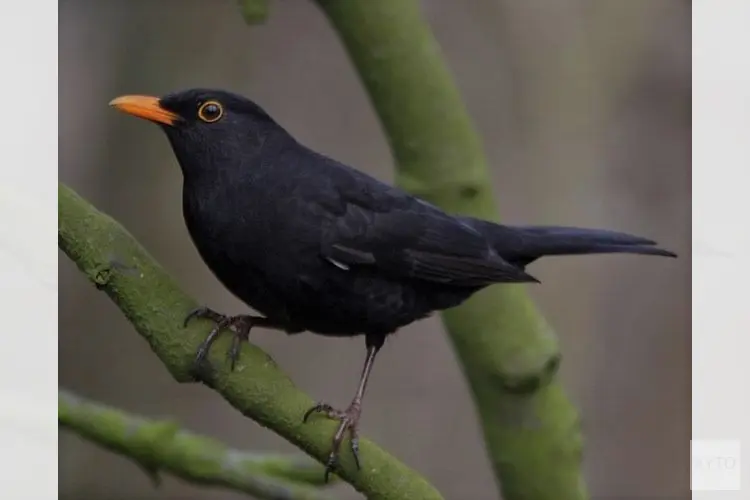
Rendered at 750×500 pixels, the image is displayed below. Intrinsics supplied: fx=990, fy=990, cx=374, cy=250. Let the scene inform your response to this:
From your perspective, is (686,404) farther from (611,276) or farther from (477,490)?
(477,490)

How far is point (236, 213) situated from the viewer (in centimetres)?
125

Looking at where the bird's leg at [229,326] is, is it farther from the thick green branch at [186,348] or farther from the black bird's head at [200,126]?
the black bird's head at [200,126]

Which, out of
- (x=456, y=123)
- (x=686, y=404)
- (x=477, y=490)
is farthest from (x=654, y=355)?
(x=456, y=123)

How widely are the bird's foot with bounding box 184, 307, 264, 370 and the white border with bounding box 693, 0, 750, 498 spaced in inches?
25.5

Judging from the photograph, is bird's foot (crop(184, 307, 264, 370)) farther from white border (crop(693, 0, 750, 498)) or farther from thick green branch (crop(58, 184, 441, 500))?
white border (crop(693, 0, 750, 498))

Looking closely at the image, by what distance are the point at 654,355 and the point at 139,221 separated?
2.45 feet

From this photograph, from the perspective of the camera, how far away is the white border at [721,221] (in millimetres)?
1430

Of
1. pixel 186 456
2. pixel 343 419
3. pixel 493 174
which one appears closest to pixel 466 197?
pixel 493 174

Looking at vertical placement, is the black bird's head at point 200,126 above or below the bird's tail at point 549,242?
above

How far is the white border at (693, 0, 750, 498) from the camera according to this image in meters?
Answer: 1.43

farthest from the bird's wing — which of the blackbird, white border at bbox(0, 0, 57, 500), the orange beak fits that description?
white border at bbox(0, 0, 57, 500)

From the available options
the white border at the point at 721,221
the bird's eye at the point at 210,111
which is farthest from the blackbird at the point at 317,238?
the white border at the point at 721,221

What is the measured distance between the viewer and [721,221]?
4.73 feet

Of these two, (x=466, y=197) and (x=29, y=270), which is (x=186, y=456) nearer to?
(x=29, y=270)
